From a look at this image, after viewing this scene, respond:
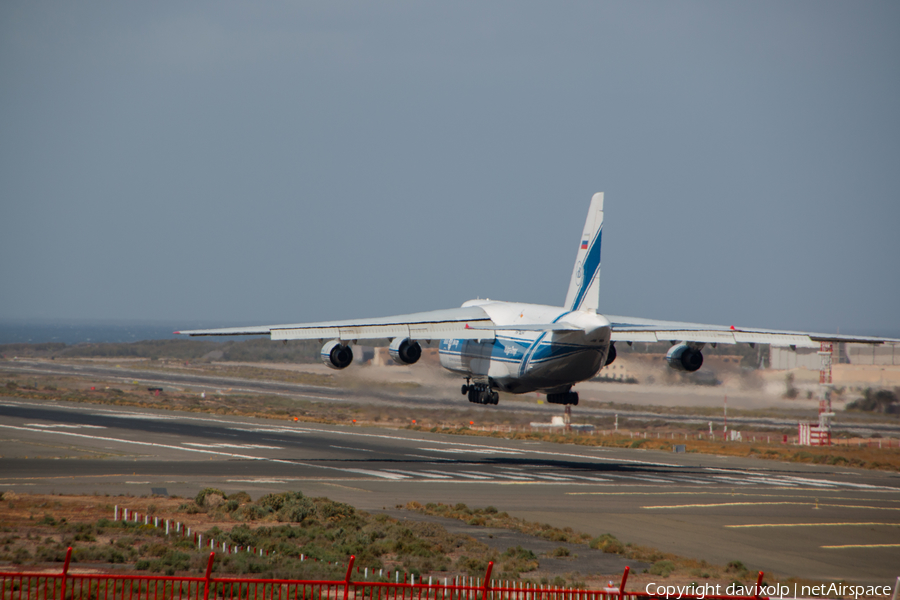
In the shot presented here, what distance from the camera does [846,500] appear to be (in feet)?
114

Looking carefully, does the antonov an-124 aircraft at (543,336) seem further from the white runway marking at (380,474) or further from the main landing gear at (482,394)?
the white runway marking at (380,474)

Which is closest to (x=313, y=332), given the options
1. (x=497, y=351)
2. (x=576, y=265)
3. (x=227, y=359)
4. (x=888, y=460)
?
(x=497, y=351)

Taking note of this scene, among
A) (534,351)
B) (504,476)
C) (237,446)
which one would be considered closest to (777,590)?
(504,476)

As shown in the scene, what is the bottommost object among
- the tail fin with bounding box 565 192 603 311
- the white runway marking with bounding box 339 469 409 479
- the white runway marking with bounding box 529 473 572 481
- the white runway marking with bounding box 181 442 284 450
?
the white runway marking with bounding box 181 442 284 450

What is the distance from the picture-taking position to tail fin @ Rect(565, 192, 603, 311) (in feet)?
136

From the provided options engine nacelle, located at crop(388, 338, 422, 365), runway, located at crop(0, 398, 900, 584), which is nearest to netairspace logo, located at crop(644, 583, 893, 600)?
runway, located at crop(0, 398, 900, 584)

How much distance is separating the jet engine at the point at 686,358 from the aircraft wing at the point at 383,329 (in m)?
8.73

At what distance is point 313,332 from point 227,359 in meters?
146

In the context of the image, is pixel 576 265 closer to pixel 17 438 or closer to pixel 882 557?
pixel 882 557

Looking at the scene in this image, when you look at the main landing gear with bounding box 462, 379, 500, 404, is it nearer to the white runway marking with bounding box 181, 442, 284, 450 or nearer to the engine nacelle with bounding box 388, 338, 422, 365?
the engine nacelle with bounding box 388, 338, 422, 365

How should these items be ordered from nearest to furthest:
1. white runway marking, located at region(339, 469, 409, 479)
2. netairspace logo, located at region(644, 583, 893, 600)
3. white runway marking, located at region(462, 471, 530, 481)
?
netairspace logo, located at region(644, 583, 893, 600) < white runway marking, located at region(339, 469, 409, 479) < white runway marking, located at region(462, 471, 530, 481)

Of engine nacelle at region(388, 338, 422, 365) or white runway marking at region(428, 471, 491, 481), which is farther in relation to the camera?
engine nacelle at region(388, 338, 422, 365)

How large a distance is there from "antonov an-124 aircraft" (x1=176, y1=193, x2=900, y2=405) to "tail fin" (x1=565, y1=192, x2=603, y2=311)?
5 cm

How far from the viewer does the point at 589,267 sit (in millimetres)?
42156
